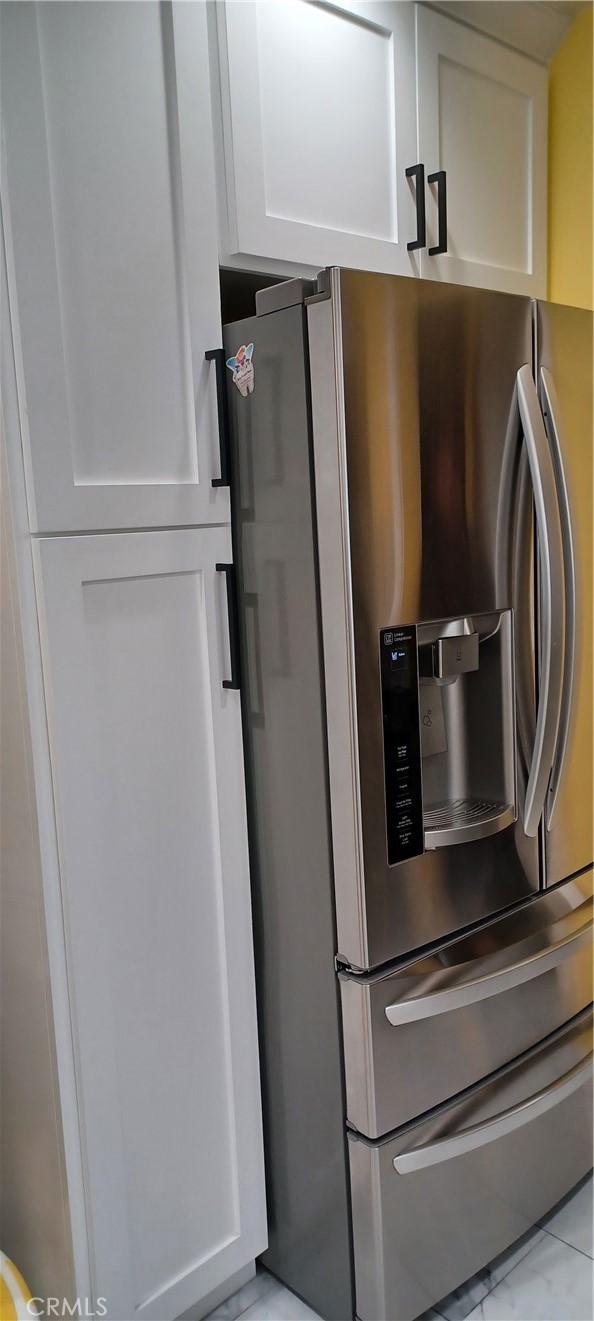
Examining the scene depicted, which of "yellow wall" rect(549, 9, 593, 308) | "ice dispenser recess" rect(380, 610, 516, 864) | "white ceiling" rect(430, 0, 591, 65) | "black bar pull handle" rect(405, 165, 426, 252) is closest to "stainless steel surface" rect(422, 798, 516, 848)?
"ice dispenser recess" rect(380, 610, 516, 864)

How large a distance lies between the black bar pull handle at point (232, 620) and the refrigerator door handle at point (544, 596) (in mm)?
474

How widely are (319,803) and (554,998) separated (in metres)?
0.64

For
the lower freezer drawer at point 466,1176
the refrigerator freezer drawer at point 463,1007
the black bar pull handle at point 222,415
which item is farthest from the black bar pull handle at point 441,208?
the lower freezer drawer at point 466,1176

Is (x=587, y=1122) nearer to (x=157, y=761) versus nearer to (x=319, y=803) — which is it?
(x=319, y=803)

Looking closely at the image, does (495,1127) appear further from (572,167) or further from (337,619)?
(572,167)

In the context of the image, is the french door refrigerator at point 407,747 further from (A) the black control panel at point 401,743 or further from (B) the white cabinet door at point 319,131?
(B) the white cabinet door at point 319,131

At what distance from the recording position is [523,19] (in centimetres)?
175

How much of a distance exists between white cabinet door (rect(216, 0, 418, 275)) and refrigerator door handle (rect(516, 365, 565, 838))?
0.38 meters

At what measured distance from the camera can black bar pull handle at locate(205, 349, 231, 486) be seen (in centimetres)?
136

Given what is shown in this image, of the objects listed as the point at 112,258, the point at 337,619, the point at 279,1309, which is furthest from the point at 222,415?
the point at 279,1309

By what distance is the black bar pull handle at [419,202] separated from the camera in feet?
5.17

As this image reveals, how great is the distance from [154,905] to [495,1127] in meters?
0.69

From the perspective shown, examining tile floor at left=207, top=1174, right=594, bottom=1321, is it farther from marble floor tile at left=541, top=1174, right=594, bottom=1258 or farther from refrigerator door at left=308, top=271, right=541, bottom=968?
refrigerator door at left=308, top=271, right=541, bottom=968

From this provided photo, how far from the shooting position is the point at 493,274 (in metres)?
1.79
